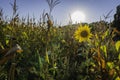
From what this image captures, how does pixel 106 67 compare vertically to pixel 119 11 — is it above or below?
below

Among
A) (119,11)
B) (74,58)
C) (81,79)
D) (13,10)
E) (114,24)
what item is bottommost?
(81,79)

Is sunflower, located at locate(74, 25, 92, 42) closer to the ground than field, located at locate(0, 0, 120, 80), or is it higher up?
higher up

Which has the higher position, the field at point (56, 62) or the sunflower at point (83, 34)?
the sunflower at point (83, 34)

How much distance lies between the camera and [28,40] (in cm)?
304

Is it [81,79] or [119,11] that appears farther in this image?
[119,11]

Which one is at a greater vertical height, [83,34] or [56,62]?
[83,34]

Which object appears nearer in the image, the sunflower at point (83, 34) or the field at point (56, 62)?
the field at point (56, 62)

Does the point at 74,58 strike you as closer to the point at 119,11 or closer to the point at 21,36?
the point at 21,36

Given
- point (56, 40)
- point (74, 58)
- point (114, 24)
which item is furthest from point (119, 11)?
point (74, 58)

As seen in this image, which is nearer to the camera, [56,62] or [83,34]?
[56,62]

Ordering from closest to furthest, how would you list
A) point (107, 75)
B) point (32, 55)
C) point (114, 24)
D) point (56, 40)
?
point (107, 75), point (32, 55), point (56, 40), point (114, 24)

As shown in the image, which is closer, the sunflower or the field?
the field

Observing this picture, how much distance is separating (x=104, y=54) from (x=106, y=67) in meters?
0.24

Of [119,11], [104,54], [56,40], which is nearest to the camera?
[104,54]
